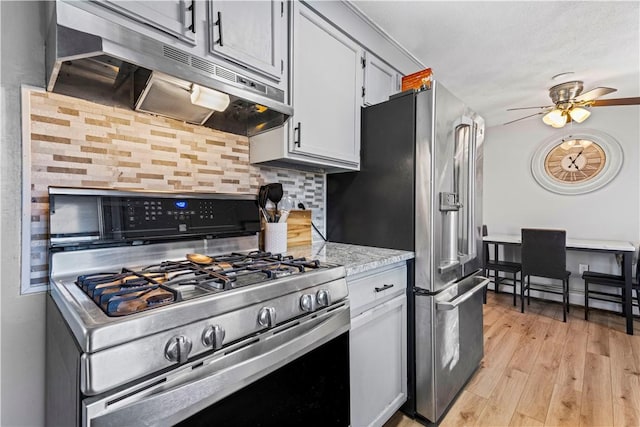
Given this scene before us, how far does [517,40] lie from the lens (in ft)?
6.83

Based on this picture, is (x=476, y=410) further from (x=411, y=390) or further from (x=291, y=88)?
(x=291, y=88)

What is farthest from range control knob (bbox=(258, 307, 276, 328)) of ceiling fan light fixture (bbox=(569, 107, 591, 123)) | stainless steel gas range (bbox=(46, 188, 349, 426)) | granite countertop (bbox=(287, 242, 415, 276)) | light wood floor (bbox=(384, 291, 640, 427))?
ceiling fan light fixture (bbox=(569, 107, 591, 123))

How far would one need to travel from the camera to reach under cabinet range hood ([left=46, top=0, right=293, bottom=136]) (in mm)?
800

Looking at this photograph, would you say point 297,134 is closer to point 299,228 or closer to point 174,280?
point 299,228

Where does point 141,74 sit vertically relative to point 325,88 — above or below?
below

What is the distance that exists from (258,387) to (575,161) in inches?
176

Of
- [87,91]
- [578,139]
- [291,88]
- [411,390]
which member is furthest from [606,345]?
[87,91]

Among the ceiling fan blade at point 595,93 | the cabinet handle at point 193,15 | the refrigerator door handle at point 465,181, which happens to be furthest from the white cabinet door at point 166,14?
the ceiling fan blade at point 595,93

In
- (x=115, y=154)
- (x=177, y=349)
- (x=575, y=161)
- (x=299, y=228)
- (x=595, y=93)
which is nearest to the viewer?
(x=177, y=349)

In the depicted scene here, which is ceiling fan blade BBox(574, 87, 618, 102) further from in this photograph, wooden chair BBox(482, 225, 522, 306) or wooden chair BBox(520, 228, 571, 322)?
wooden chair BBox(482, 225, 522, 306)

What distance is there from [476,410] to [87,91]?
2.42m

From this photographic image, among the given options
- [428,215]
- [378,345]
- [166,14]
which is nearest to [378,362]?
[378,345]

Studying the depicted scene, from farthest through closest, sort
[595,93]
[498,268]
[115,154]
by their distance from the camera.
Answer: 1. [498,268]
2. [595,93]
3. [115,154]

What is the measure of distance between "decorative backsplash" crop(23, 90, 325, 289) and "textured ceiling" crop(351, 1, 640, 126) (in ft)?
4.12
